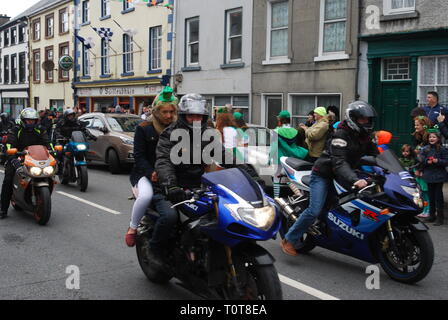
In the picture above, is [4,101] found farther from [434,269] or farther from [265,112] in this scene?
[434,269]

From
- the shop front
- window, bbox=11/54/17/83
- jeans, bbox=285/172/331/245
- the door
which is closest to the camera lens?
jeans, bbox=285/172/331/245

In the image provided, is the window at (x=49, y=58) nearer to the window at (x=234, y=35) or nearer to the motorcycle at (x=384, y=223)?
the window at (x=234, y=35)

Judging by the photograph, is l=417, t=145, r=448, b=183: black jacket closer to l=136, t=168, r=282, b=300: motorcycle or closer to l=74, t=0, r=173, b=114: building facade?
l=136, t=168, r=282, b=300: motorcycle

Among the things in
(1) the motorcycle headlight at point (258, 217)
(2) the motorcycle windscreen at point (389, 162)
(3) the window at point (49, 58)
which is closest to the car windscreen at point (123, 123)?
(2) the motorcycle windscreen at point (389, 162)

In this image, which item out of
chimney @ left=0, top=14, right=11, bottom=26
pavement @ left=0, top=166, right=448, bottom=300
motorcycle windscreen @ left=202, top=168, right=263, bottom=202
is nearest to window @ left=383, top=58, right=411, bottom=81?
pavement @ left=0, top=166, right=448, bottom=300

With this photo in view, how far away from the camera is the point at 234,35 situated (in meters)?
20.1

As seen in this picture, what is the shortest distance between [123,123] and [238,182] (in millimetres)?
11771

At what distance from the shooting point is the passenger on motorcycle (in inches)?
195

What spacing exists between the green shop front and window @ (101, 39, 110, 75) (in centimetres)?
1816

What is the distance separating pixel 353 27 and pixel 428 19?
233 centimetres

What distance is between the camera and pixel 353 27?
50.7 feet

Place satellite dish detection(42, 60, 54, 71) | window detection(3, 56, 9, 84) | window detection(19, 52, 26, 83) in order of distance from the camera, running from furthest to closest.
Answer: window detection(3, 56, 9, 84) → window detection(19, 52, 26, 83) → satellite dish detection(42, 60, 54, 71)

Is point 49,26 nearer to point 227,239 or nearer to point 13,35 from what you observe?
point 13,35
